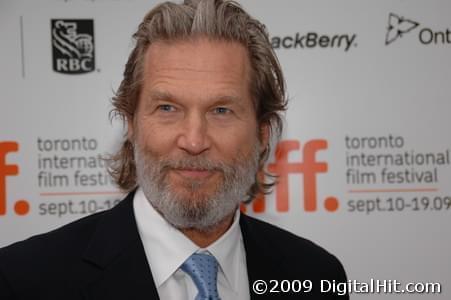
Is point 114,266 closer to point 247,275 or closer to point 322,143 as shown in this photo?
point 247,275

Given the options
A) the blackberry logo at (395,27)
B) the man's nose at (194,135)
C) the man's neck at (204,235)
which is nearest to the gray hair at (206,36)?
the man's nose at (194,135)

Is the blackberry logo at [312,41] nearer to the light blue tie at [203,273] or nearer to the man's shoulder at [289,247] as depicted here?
the man's shoulder at [289,247]

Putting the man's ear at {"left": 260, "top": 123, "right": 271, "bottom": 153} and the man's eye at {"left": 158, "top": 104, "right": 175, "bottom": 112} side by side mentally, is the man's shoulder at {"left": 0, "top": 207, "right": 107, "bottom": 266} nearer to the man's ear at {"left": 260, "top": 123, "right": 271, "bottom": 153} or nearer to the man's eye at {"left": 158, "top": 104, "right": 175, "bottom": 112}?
the man's eye at {"left": 158, "top": 104, "right": 175, "bottom": 112}

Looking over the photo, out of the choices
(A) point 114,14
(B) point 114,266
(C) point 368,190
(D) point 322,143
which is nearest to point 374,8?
(D) point 322,143

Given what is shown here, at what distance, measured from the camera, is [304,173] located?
2207mm

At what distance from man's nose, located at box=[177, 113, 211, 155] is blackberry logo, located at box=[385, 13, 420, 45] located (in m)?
1.11

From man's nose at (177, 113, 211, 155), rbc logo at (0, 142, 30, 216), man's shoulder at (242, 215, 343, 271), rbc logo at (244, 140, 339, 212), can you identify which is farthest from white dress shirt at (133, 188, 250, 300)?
rbc logo at (0, 142, 30, 216)

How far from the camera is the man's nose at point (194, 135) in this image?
4.51 feet

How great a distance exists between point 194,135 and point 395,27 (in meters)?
1.20

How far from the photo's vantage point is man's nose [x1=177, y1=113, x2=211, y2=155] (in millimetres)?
1376

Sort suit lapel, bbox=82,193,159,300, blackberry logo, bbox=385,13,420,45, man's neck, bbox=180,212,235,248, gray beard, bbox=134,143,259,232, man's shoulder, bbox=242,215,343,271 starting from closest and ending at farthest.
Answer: suit lapel, bbox=82,193,159,300, gray beard, bbox=134,143,259,232, man's neck, bbox=180,212,235,248, man's shoulder, bbox=242,215,343,271, blackberry logo, bbox=385,13,420,45

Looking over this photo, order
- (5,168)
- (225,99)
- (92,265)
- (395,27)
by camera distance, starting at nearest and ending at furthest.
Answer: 1. (92,265)
2. (225,99)
3. (5,168)
4. (395,27)
